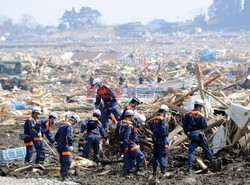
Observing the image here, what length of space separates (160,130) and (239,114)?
2115 millimetres

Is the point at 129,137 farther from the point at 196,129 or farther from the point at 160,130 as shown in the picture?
the point at 196,129

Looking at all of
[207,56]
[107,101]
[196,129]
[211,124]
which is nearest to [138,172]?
[196,129]

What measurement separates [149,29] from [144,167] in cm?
14244

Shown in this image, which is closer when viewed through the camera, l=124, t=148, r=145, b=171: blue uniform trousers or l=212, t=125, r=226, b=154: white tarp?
l=124, t=148, r=145, b=171: blue uniform trousers

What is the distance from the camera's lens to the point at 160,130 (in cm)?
1268

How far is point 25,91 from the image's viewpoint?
35000 mm

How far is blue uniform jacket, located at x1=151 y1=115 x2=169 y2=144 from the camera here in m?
12.7

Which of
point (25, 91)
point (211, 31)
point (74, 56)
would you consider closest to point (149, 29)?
point (211, 31)

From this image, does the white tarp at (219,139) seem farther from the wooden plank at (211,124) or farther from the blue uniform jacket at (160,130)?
the blue uniform jacket at (160,130)

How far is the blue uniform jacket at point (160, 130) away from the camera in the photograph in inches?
499

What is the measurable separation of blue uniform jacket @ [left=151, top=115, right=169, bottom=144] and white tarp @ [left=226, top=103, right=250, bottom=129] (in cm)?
195

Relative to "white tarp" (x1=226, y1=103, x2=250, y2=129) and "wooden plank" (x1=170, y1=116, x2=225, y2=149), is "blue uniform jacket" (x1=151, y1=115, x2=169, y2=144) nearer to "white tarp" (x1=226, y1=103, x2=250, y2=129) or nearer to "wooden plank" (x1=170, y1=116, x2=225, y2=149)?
"wooden plank" (x1=170, y1=116, x2=225, y2=149)

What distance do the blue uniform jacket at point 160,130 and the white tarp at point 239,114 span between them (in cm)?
195

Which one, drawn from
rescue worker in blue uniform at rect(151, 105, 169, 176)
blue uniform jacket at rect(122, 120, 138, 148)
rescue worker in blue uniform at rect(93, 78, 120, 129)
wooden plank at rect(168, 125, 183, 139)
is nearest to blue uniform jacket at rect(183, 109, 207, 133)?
rescue worker in blue uniform at rect(151, 105, 169, 176)
